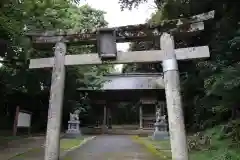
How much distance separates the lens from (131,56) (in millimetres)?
7828

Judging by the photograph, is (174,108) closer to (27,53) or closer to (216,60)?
(216,60)

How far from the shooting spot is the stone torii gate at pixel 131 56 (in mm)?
7180

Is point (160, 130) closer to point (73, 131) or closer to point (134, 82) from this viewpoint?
point (73, 131)

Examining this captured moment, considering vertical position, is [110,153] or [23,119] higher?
[23,119]

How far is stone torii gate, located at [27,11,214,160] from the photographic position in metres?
7.18

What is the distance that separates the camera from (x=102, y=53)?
7.89 meters

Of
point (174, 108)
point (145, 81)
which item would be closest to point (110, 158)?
point (174, 108)

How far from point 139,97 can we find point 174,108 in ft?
65.8

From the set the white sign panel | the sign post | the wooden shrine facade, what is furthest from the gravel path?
the wooden shrine facade

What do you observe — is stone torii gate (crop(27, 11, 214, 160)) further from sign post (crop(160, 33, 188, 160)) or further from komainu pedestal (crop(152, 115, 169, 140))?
komainu pedestal (crop(152, 115, 169, 140))

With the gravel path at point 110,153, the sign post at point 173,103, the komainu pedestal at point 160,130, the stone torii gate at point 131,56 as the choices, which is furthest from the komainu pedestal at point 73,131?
the sign post at point 173,103

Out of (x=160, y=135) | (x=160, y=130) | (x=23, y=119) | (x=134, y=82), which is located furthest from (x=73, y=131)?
(x=134, y=82)

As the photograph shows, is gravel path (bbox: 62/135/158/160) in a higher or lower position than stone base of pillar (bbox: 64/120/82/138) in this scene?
lower

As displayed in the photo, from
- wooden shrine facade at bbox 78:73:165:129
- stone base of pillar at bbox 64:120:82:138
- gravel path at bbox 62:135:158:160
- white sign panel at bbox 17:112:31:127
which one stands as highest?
wooden shrine facade at bbox 78:73:165:129
